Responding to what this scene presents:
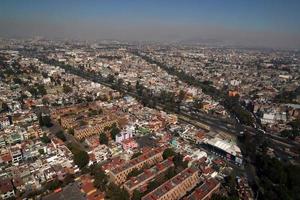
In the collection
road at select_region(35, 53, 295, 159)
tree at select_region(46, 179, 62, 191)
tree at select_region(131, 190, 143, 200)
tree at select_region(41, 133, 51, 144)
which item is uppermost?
tree at select_region(131, 190, 143, 200)

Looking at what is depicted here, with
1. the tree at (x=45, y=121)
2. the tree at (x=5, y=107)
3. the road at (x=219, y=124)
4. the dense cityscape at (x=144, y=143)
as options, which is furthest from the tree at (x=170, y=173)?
the tree at (x=5, y=107)

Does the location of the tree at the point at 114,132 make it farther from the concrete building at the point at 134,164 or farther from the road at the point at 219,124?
the road at the point at 219,124

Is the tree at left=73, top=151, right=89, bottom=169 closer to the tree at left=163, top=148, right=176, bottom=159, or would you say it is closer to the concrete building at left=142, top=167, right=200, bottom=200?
the tree at left=163, top=148, right=176, bottom=159

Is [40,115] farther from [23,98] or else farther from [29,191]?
[29,191]

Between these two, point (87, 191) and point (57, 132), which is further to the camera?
point (57, 132)

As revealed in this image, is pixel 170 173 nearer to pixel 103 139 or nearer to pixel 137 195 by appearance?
pixel 137 195

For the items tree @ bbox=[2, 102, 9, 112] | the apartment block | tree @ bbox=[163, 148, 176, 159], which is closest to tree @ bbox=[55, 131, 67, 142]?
the apartment block

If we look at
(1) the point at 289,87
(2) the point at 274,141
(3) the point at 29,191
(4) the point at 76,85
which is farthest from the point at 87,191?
(1) the point at 289,87

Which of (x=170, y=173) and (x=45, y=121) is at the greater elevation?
(x=170, y=173)

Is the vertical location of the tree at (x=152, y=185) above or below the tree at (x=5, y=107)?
above

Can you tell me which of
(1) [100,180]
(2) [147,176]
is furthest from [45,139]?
(2) [147,176]

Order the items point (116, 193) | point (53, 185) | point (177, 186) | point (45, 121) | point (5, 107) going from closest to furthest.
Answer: point (116, 193) < point (177, 186) < point (53, 185) < point (45, 121) < point (5, 107)
